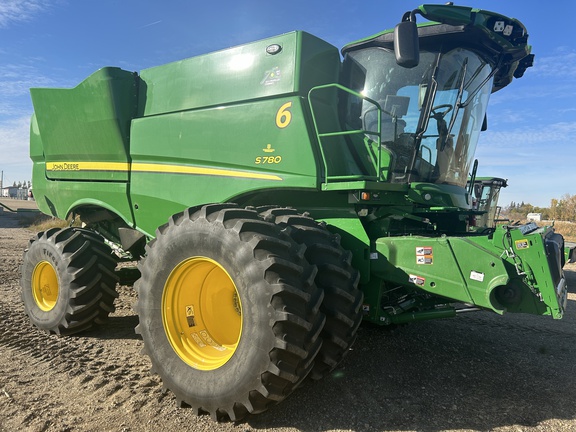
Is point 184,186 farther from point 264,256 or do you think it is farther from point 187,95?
point 264,256

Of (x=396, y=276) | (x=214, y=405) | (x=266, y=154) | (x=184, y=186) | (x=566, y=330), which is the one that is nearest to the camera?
(x=214, y=405)

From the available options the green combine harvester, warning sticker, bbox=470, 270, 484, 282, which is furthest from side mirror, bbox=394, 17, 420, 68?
warning sticker, bbox=470, 270, 484, 282

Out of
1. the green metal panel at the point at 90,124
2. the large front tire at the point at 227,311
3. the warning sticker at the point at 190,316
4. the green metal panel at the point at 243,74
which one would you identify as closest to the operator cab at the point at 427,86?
the green metal panel at the point at 243,74

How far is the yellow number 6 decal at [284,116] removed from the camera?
3.55 m

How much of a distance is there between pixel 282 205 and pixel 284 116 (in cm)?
83

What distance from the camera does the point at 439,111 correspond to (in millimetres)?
3863

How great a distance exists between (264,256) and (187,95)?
7.80ft

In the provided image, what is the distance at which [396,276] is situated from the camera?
3.14 metres

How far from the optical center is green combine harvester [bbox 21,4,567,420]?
2725mm

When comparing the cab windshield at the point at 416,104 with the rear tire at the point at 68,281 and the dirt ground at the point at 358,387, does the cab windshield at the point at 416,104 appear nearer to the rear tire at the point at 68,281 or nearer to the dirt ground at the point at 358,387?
the dirt ground at the point at 358,387

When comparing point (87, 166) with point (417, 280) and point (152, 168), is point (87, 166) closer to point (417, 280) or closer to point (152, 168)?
point (152, 168)

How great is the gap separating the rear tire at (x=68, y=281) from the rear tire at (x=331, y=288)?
2.50m

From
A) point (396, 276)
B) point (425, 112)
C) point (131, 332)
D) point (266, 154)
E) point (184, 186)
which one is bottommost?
point (131, 332)

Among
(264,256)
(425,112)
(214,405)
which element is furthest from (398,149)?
(214,405)
